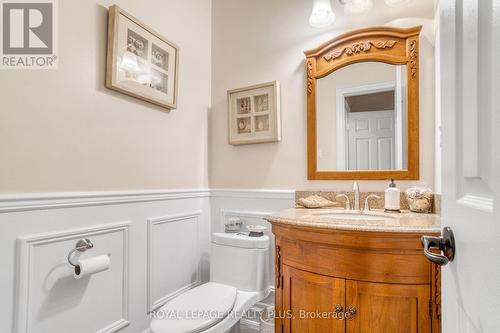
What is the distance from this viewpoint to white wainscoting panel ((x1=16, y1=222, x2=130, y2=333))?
1094 millimetres

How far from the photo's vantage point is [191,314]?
1.33 meters

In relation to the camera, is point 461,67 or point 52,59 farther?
point 52,59

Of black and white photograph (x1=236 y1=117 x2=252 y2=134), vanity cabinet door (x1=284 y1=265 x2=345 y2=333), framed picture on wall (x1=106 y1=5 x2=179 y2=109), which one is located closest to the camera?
vanity cabinet door (x1=284 y1=265 x2=345 y2=333)

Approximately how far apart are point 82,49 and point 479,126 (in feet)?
5.11

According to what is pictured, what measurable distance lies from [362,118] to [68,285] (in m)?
1.82

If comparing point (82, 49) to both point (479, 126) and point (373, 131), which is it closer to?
point (479, 126)

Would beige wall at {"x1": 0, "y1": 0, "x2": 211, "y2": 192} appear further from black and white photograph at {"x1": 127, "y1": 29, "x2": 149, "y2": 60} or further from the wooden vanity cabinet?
the wooden vanity cabinet

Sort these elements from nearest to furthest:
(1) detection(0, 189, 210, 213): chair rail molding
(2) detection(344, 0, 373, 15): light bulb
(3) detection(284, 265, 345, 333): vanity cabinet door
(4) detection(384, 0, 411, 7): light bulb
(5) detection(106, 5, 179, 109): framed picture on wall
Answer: (1) detection(0, 189, 210, 213): chair rail molding < (3) detection(284, 265, 345, 333): vanity cabinet door < (5) detection(106, 5, 179, 109): framed picture on wall < (4) detection(384, 0, 411, 7): light bulb < (2) detection(344, 0, 373, 15): light bulb

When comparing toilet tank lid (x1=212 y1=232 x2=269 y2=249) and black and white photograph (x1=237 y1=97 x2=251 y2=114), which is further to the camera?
black and white photograph (x1=237 y1=97 x2=251 y2=114)

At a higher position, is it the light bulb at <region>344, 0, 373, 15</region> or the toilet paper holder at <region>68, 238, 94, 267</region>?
the light bulb at <region>344, 0, 373, 15</region>

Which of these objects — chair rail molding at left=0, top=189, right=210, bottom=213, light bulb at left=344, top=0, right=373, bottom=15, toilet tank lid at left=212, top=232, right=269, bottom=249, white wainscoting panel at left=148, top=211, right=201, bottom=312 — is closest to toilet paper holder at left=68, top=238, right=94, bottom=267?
chair rail molding at left=0, top=189, right=210, bottom=213

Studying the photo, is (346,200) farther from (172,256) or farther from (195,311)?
(172,256)

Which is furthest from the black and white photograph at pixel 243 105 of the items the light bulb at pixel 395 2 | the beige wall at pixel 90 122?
the light bulb at pixel 395 2

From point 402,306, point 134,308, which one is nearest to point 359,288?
point 402,306
